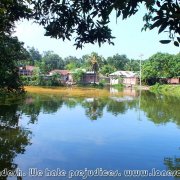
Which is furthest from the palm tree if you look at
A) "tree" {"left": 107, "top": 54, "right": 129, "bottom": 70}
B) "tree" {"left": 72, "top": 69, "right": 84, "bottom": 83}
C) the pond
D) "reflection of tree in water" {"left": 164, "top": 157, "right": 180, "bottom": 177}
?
"reflection of tree in water" {"left": 164, "top": 157, "right": 180, "bottom": 177}

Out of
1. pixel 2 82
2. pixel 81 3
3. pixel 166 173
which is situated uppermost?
pixel 81 3

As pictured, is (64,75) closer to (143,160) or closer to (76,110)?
(76,110)

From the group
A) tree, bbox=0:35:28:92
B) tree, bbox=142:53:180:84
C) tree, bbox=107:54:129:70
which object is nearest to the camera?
tree, bbox=0:35:28:92

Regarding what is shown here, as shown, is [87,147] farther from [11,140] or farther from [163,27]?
[163,27]

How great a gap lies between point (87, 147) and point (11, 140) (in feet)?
11.2

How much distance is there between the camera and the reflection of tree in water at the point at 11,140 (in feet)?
36.7

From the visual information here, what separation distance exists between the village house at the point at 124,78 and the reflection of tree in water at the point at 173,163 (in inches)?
2462

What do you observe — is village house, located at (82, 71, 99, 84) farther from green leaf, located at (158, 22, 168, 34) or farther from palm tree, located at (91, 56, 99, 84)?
green leaf, located at (158, 22, 168, 34)

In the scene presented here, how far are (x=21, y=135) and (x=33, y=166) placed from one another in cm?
479

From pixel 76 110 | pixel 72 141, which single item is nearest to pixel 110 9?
pixel 72 141

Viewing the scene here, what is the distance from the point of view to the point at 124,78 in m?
78.4

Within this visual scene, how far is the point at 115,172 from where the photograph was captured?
1070cm

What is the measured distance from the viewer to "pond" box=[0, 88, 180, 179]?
10.7 metres

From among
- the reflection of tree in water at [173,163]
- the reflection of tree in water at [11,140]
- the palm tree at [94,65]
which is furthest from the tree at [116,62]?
the reflection of tree in water at [173,163]
